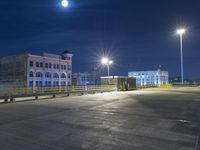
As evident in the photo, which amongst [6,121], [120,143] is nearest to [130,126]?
[120,143]

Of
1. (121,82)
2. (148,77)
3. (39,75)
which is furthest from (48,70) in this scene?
(148,77)

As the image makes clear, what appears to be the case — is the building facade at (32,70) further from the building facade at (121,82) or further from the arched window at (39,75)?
the building facade at (121,82)

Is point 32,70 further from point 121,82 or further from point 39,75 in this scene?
point 121,82

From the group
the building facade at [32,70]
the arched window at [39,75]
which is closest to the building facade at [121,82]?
the building facade at [32,70]

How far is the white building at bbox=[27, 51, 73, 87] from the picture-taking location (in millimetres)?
60678

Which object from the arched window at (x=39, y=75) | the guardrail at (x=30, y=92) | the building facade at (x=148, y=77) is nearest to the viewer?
the guardrail at (x=30, y=92)

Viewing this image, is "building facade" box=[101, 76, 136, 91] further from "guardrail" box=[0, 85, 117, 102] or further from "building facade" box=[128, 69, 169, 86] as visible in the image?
"building facade" box=[128, 69, 169, 86]

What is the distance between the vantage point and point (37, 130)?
6.75 m

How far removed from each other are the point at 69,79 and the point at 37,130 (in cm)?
7105

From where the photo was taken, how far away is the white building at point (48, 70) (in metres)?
60.7

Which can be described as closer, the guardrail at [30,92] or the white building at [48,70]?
the guardrail at [30,92]

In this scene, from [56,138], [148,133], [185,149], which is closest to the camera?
[185,149]

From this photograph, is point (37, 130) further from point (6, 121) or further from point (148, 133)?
point (148, 133)

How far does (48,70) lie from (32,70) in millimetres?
7300
